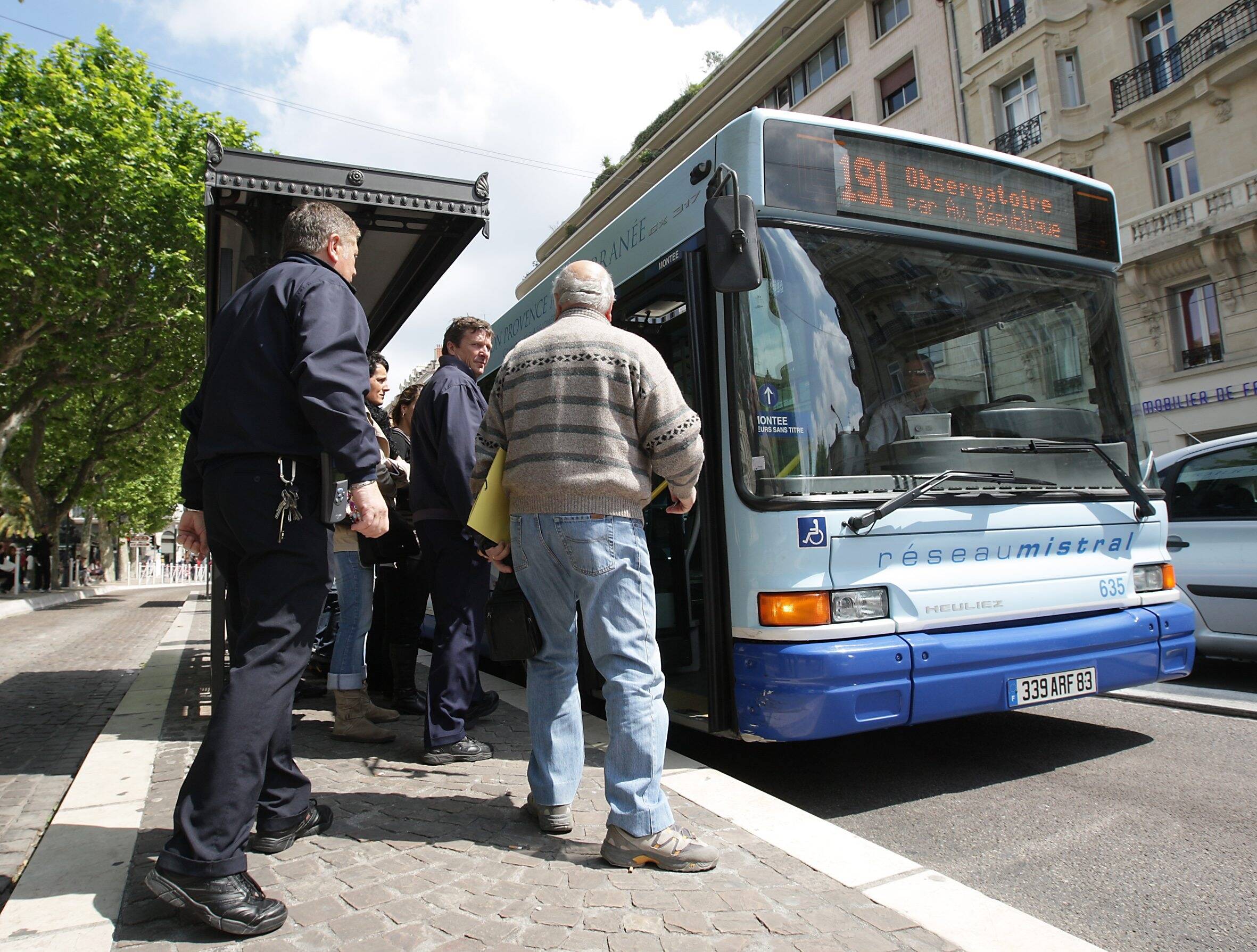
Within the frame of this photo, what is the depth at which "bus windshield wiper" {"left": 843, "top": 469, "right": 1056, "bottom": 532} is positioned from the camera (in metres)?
3.66

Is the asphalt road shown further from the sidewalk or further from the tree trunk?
the tree trunk

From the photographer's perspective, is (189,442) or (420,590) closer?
(189,442)

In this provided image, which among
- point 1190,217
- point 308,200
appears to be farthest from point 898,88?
point 308,200

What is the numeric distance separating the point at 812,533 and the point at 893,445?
576mm

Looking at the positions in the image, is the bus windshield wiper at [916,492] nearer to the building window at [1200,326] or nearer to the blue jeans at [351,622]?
the blue jeans at [351,622]

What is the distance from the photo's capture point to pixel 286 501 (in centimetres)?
253

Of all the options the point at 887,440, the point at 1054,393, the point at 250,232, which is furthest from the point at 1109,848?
the point at 250,232

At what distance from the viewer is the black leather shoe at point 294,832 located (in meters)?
2.77

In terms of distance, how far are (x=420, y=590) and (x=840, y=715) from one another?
284cm

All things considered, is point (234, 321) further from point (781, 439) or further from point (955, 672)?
point (955, 672)

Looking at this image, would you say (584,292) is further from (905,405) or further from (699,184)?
(905,405)

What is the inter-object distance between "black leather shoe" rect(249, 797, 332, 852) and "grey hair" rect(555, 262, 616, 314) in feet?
5.97

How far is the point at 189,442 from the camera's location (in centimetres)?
309

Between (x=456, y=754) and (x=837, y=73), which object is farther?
(x=837, y=73)
